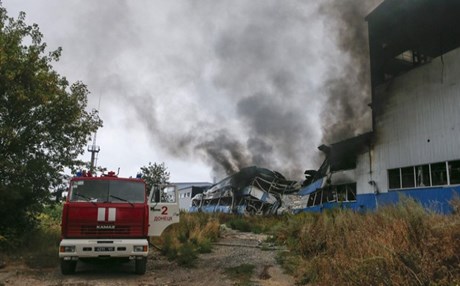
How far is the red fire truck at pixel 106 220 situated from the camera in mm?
7824

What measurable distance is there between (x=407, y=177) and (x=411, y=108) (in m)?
3.63

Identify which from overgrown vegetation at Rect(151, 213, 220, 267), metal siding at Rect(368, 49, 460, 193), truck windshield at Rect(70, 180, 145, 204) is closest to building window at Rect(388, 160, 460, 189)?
metal siding at Rect(368, 49, 460, 193)

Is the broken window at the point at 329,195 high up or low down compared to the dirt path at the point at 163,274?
up

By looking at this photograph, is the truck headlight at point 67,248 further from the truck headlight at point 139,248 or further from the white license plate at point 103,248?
the truck headlight at point 139,248

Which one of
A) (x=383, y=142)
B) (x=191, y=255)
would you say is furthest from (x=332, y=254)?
(x=383, y=142)

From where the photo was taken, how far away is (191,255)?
32.2 ft

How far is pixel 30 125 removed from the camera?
39.4ft

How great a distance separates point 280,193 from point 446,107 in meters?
17.8

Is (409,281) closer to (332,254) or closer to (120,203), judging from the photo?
(332,254)

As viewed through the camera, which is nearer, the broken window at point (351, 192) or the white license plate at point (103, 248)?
the white license plate at point (103, 248)

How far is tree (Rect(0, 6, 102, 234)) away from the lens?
1112 centimetres

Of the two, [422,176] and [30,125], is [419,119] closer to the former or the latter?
[422,176]

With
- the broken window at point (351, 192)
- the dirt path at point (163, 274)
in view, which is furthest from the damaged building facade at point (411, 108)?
the dirt path at point (163, 274)

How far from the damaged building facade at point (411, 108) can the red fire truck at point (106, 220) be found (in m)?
12.5
